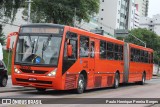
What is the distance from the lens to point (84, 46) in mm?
20906

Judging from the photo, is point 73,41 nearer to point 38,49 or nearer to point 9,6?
point 38,49

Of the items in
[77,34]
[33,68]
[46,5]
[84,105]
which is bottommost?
[84,105]

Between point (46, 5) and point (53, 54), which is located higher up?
point (46, 5)

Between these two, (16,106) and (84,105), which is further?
(84,105)

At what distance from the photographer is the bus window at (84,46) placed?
67.4 feet

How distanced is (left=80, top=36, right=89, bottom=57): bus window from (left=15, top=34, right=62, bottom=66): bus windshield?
6.87ft

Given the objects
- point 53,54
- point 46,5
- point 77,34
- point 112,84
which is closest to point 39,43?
point 53,54

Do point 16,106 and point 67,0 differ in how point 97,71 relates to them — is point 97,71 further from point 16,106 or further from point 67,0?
point 67,0

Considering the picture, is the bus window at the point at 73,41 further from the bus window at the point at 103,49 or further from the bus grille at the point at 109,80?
the bus grille at the point at 109,80

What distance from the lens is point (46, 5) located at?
60.9 m

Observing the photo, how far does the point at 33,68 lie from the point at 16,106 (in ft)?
17.1

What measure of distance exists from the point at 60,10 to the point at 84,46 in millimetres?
39401

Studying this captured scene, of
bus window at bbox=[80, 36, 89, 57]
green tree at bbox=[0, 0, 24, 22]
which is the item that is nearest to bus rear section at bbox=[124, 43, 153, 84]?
bus window at bbox=[80, 36, 89, 57]

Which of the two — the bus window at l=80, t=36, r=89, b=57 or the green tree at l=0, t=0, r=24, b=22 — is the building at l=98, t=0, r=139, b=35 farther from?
the bus window at l=80, t=36, r=89, b=57
